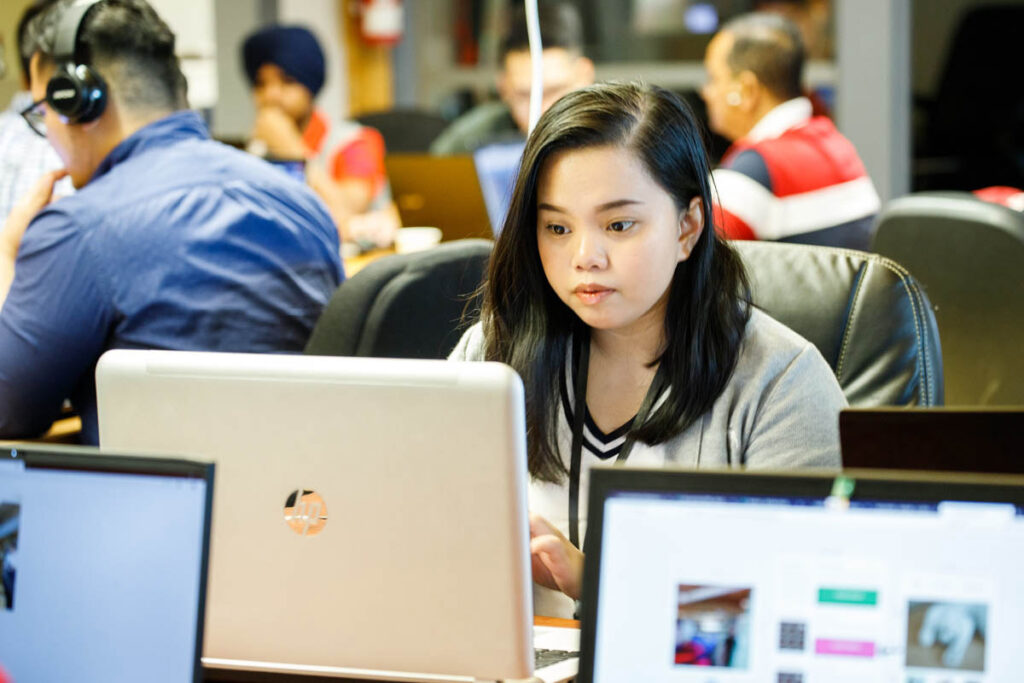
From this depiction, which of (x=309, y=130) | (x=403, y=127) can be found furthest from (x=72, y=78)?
(x=403, y=127)

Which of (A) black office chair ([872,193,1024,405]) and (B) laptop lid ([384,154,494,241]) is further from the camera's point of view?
(B) laptop lid ([384,154,494,241])

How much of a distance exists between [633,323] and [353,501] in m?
0.61

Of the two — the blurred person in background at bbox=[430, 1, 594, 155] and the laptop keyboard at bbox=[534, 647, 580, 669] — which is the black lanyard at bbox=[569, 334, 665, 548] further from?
the blurred person in background at bbox=[430, 1, 594, 155]

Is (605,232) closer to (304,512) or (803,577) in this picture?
(304,512)

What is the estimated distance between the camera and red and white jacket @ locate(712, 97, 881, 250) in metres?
3.01

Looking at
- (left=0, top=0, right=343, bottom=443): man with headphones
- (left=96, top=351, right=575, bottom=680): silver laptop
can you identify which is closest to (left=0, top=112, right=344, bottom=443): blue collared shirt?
(left=0, top=0, right=343, bottom=443): man with headphones

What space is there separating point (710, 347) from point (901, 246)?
3.37ft

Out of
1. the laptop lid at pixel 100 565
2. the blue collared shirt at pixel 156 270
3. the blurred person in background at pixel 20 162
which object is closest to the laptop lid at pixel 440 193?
the blurred person in background at pixel 20 162

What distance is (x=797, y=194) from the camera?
3.01 m

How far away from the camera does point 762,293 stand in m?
1.73

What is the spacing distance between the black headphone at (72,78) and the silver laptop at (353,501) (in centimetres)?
116

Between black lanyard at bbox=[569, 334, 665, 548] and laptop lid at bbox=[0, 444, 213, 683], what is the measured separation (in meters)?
0.60

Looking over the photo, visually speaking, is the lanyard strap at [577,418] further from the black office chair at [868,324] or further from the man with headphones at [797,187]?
the man with headphones at [797,187]

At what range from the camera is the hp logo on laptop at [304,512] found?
1.05 m
